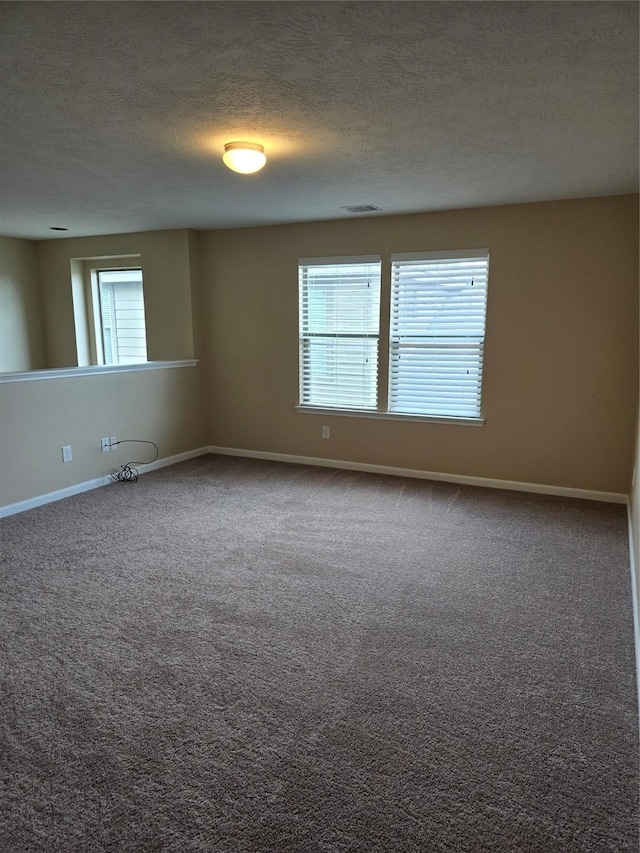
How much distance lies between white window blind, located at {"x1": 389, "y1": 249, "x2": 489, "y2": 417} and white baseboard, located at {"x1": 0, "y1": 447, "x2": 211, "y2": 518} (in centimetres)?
246

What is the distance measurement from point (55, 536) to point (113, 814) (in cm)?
241

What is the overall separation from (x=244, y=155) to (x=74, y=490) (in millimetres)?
3169

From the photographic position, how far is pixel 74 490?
4.47 meters

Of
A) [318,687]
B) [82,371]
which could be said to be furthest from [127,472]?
[318,687]

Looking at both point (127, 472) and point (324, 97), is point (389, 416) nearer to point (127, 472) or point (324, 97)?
point (127, 472)

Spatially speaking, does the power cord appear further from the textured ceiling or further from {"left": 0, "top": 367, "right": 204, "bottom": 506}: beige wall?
the textured ceiling

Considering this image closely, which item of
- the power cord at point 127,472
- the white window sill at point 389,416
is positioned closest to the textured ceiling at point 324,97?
the white window sill at point 389,416

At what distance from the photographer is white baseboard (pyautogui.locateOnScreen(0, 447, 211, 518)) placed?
399cm

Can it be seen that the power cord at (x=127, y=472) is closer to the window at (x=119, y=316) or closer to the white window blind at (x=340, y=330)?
the window at (x=119, y=316)

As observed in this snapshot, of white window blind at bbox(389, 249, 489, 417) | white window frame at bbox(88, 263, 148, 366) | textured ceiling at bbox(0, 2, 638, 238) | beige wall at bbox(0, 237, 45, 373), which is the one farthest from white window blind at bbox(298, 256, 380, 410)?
beige wall at bbox(0, 237, 45, 373)

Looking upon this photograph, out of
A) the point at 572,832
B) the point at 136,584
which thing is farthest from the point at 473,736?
the point at 136,584

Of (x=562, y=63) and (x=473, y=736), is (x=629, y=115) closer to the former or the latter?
(x=562, y=63)

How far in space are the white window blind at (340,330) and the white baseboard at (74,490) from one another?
1.58m

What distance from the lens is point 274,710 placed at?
1.95 metres
